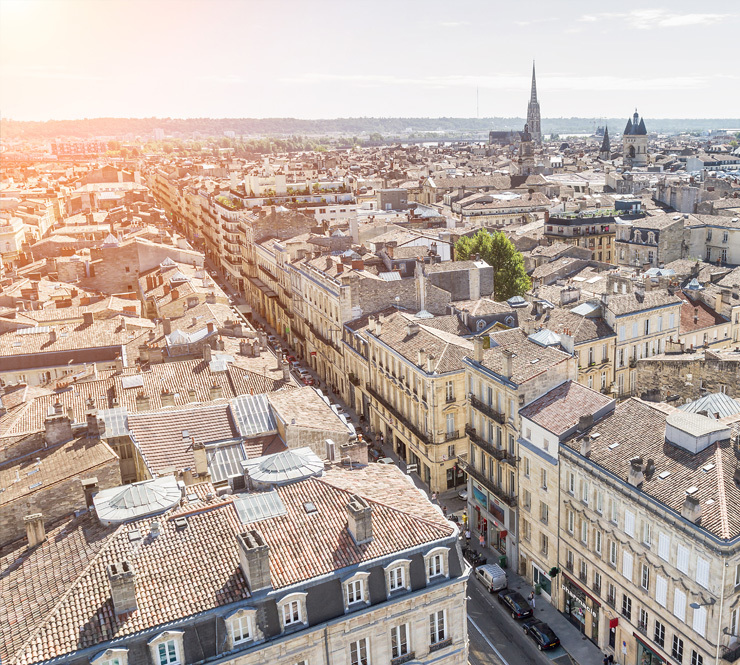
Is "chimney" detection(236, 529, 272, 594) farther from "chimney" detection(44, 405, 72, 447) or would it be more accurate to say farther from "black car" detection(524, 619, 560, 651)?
"chimney" detection(44, 405, 72, 447)

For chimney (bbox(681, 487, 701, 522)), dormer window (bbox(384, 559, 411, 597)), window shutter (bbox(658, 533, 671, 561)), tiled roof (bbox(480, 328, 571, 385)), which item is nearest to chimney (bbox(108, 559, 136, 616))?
dormer window (bbox(384, 559, 411, 597))

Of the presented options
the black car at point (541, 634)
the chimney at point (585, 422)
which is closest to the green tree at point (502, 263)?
the chimney at point (585, 422)

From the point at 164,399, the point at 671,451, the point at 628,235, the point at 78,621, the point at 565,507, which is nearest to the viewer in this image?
the point at 78,621

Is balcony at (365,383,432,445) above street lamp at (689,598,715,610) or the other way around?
the other way around

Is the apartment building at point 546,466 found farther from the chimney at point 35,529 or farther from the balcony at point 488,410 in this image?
the chimney at point 35,529

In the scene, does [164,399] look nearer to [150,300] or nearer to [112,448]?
[112,448]

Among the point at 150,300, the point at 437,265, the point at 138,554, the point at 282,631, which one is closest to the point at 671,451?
the point at 282,631
